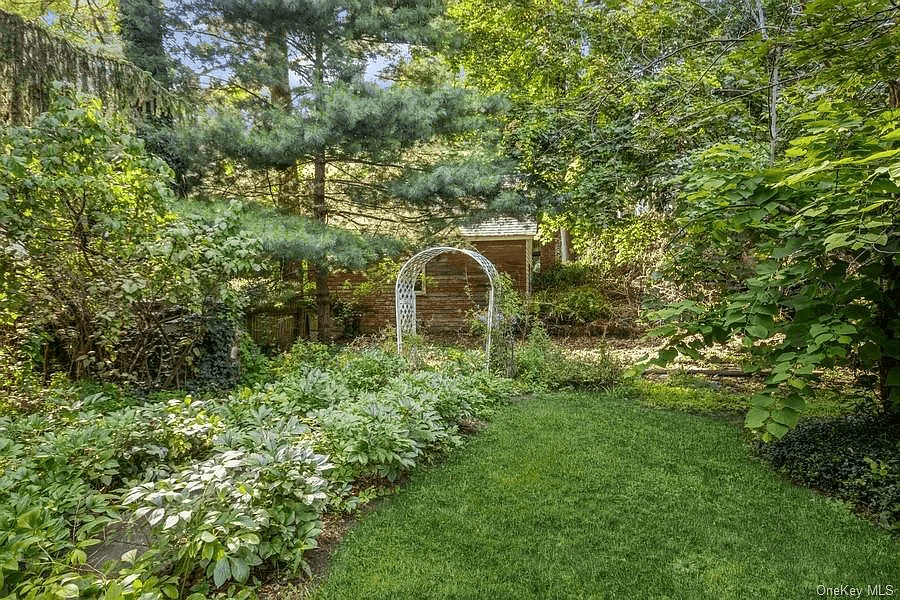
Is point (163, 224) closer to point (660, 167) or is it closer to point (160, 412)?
point (160, 412)

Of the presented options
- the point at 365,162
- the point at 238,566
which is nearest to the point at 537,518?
the point at 238,566

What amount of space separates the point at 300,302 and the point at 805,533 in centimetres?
883

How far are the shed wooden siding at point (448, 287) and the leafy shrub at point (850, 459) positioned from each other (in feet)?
29.3

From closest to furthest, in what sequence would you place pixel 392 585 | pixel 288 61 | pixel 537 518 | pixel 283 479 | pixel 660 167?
pixel 392 585 → pixel 283 479 → pixel 537 518 → pixel 660 167 → pixel 288 61

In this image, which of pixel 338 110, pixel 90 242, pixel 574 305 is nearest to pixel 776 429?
pixel 90 242

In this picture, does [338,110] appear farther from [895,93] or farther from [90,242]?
[895,93]

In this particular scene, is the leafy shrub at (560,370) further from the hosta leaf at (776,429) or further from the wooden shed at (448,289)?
the wooden shed at (448,289)

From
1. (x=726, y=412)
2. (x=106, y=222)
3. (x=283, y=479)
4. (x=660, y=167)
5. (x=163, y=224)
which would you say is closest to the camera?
(x=283, y=479)

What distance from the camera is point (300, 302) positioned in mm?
9891

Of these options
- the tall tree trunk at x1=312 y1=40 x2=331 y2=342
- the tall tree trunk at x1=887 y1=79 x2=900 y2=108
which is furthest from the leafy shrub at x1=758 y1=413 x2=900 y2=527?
the tall tree trunk at x1=312 y1=40 x2=331 y2=342

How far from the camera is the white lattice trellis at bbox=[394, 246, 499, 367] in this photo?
6992 mm

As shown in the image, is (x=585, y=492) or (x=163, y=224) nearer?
(x=585, y=492)

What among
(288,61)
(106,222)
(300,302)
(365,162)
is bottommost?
(300,302)

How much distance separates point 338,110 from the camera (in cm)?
705
